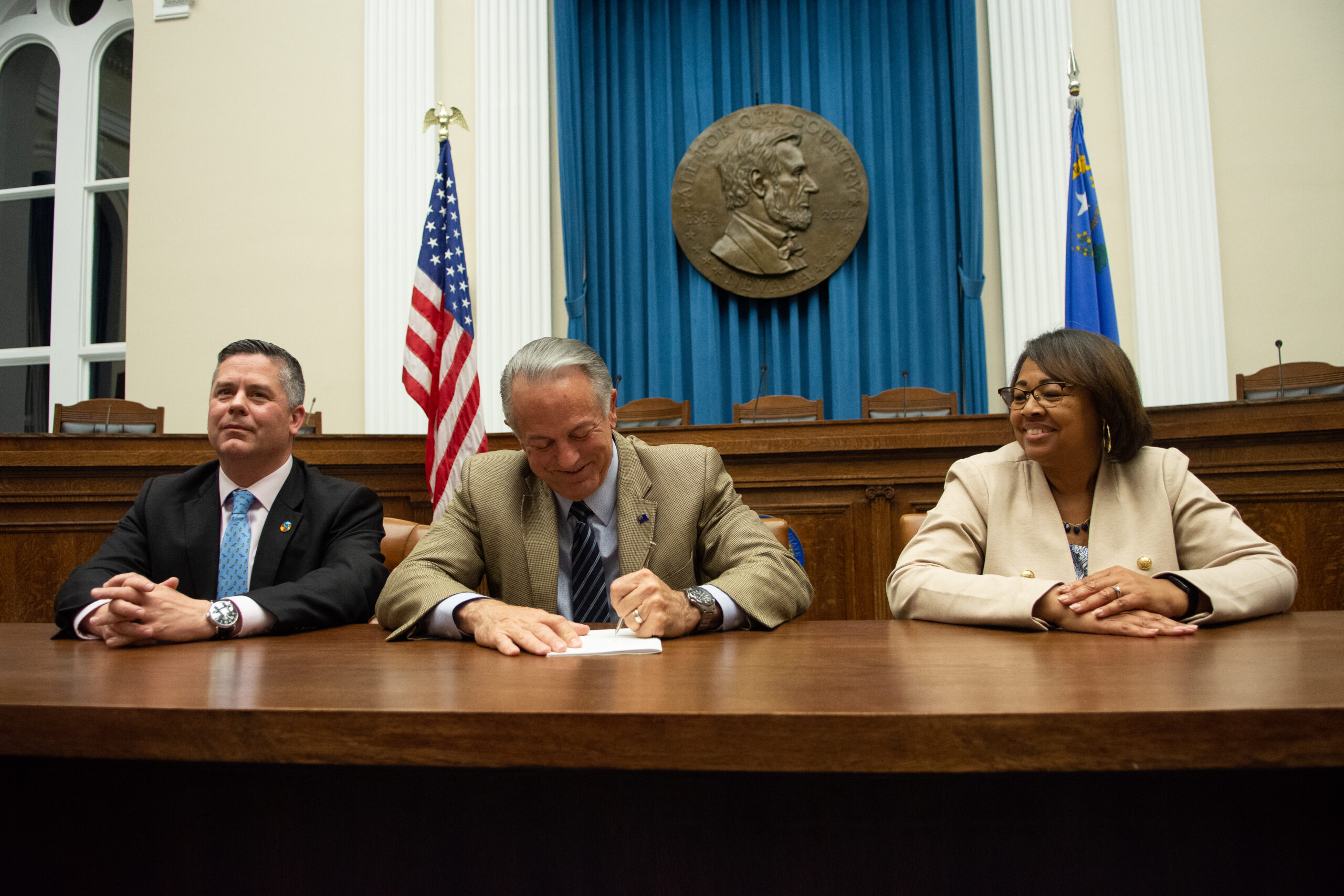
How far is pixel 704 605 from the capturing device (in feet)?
4.91

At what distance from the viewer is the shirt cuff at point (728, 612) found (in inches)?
60.1

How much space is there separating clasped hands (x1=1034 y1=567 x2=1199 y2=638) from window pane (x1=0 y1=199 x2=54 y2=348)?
8.81 meters

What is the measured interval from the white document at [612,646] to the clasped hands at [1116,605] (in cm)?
67

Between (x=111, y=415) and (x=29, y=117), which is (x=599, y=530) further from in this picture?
(x=29, y=117)

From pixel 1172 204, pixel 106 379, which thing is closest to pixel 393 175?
pixel 106 379

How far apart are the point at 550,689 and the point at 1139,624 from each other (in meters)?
0.94

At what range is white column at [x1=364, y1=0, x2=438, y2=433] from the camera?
21.1ft

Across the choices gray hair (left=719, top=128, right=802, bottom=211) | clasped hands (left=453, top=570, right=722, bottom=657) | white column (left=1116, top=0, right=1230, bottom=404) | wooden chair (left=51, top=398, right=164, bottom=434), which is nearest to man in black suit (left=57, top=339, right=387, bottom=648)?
clasped hands (left=453, top=570, right=722, bottom=657)

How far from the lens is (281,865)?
0.99m

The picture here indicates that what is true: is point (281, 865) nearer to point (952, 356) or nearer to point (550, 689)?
point (550, 689)

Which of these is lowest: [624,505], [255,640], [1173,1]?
[255,640]

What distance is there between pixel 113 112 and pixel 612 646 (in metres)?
8.65

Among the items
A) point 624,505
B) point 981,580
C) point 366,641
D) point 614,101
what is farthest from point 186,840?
point 614,101

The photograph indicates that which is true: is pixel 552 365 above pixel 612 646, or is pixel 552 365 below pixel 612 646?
above
